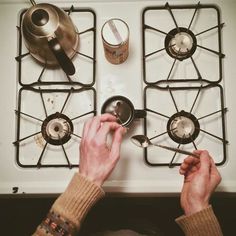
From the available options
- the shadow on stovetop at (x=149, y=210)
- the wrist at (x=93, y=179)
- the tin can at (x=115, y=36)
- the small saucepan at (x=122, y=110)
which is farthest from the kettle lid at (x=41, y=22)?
the shadow on stovetop at (x=149, y=210)

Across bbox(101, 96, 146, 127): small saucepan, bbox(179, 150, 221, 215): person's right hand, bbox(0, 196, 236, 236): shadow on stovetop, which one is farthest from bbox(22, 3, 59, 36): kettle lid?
bbox(0, 196, 236, 236): shadow on stovetop

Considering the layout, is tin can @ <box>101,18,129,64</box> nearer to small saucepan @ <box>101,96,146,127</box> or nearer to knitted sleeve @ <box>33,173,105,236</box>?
small saucepan @ <box>101,96,146,127</box>

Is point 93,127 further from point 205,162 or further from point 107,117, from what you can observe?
point 205,162

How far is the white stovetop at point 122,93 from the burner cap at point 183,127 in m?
0.07

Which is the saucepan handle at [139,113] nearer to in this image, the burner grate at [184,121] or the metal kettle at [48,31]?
the burner grate at [184,121]

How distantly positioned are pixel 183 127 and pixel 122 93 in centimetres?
17

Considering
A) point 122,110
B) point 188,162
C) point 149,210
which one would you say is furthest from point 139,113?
point 149,210

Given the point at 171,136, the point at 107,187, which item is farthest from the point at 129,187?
the point at 171,136

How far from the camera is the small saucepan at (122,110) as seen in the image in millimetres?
792

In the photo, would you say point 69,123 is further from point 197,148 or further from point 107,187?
point 197,148

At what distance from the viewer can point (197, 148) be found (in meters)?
0.83

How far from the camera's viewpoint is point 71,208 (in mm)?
706

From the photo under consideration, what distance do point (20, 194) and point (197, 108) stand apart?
48cm

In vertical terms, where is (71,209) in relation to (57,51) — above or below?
below
